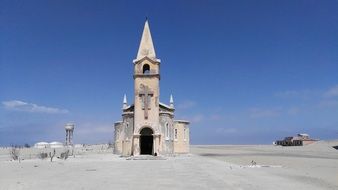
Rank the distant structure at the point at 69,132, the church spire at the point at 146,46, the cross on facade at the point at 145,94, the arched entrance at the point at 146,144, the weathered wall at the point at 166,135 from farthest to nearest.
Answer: the distant structure at the point at 69,132 → the arched entrance at the point at 146,144 → the church spire at the point at 146,46 → the cross on facade at the point at 145,94 → the weathered wall at the point at 166,135

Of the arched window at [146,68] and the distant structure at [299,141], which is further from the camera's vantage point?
the distant structure at [299,141]

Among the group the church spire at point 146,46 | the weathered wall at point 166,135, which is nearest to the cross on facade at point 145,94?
the weathered wall at point 166,135

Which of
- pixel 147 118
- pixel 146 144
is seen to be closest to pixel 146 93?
pixel 147 118

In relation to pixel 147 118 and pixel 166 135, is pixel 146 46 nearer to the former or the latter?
pixel 147 118

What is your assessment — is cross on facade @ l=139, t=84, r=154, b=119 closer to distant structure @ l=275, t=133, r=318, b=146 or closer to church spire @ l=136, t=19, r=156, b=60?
church spire @ l=136, t=19, r=156, b=60

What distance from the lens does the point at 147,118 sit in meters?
46.4

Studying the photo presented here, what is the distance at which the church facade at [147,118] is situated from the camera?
1817 inches

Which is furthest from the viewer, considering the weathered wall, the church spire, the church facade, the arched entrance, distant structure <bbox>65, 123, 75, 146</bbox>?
distant structure <bbox>65, 123, 75, 146</bbox>

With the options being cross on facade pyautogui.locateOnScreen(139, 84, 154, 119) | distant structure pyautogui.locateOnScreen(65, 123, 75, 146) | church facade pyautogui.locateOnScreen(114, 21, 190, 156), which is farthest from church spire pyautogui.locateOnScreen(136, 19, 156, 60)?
distant structure pyautogui.locateOnScreen(65, 123, 75, 146)

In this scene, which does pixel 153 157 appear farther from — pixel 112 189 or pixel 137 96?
pixel 112 189

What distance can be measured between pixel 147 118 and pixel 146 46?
900cm

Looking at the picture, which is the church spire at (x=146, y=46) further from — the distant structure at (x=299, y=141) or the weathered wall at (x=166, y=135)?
the distant structure at (x=299, y=141)

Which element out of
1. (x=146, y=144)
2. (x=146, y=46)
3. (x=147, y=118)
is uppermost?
(x=146, y=46)

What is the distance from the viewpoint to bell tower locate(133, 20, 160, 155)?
46.2 meters
